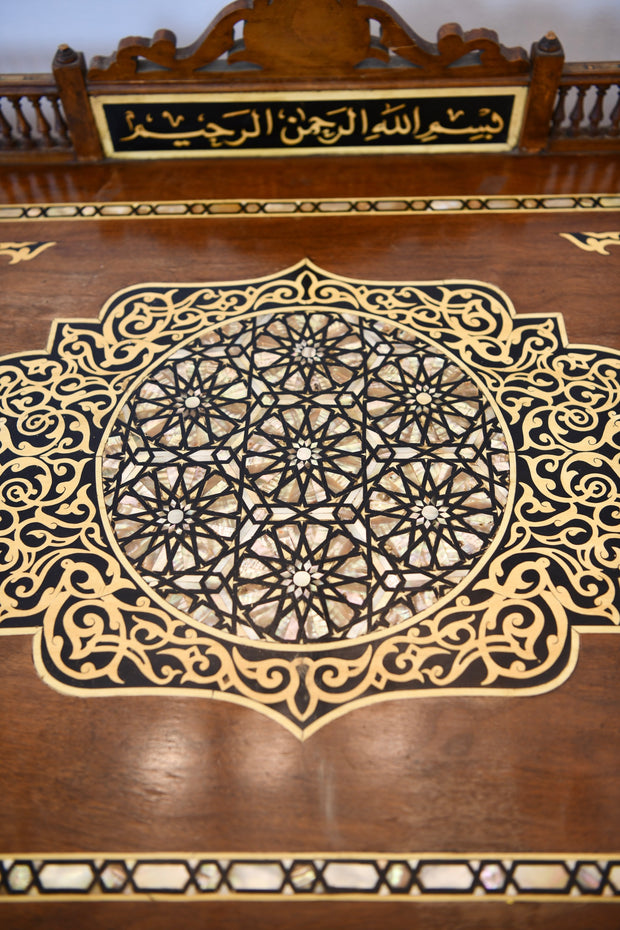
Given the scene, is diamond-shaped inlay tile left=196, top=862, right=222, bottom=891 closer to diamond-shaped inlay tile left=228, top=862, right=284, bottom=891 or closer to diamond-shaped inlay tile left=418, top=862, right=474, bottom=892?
diamond-shaped inlay tile left=228, top=862, right=284, bottom=891

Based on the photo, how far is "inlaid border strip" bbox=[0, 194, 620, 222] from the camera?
8.97 feet

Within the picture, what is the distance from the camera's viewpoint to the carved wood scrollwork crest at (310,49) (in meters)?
2.63

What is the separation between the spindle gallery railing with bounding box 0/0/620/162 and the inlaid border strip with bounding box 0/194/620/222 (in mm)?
272

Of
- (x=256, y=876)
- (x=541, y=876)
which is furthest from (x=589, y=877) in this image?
(x=256, y=876)

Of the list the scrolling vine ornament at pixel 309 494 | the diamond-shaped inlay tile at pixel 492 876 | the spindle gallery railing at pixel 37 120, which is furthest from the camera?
the spindle gallery railing at pixel 37 120

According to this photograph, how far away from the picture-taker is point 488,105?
2.79 meters

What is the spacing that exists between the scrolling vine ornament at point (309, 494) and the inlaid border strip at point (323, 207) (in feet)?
0.95

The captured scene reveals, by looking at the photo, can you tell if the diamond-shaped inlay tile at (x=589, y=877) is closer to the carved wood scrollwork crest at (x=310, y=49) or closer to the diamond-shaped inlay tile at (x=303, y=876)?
the diamond-shaped inlay tile at (x=303, y=876)

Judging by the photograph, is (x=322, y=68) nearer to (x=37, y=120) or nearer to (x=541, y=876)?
(x=37, y=120)

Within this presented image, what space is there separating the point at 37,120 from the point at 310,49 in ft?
3.22

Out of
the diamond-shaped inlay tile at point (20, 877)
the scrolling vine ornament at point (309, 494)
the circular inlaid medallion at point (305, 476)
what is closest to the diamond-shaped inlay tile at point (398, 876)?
the scrolling vine ornament at point (309, 494)

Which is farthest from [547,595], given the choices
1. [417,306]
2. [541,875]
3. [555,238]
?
[555,238]

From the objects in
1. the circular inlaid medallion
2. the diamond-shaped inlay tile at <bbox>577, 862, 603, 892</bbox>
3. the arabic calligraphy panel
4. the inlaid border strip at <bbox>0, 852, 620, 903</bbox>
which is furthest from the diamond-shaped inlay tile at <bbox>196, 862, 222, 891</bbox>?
the arabic calligraphy panel

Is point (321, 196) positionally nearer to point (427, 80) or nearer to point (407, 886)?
point (427, 80)
